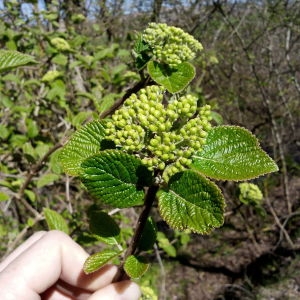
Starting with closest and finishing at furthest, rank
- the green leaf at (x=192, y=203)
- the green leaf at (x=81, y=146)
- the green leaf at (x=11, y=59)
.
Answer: the green leaf at (x=192, y=203) < the green leaf at (x=81, y=146) < the green leaf at (x=11, y=59)

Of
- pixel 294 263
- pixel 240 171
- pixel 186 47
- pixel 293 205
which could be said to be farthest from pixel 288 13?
pixel 240 171

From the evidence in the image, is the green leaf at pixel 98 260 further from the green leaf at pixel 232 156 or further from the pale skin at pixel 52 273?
the green leaf at pixel 232 156

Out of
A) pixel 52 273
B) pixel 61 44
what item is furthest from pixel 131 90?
pixel 61 44

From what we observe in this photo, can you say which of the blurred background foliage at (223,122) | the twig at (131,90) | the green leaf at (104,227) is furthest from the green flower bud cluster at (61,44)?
the green leaf at (104,227)

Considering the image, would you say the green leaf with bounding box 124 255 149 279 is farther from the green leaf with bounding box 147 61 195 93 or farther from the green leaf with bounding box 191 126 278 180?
the green leaf with bounding box 147 61 195 93

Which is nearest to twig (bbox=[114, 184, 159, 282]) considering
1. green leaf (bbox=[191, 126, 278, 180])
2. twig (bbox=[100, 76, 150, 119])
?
green leaf (bbox=[191, 126, 278, 180])

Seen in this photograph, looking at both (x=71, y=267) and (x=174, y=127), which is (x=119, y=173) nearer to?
(x=174, y=127)
